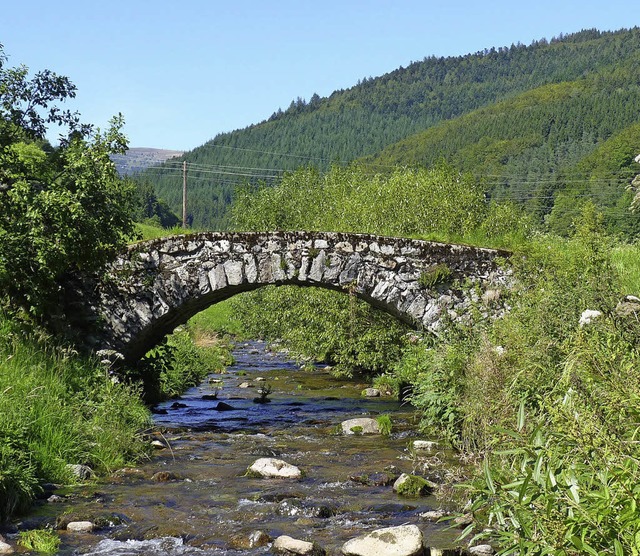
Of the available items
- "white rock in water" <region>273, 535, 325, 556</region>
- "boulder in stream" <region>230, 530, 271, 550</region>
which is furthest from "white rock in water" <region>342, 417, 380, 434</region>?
"white rock in water" <region>273, 535, 325, 556</region>

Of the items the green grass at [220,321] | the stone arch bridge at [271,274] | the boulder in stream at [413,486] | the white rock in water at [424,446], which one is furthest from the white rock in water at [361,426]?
the green grass at [220,321]

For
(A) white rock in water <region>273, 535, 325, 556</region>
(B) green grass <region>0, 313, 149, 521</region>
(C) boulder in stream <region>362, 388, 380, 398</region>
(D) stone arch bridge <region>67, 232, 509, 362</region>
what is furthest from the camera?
(C) boulder in stream <region>362, 388, 380, 398</region>

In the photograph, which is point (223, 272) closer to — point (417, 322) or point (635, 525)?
point (417, 322)

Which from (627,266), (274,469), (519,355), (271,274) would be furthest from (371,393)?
(519,355)

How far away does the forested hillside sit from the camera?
101125 millimetres

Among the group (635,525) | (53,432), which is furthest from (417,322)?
(635,525)

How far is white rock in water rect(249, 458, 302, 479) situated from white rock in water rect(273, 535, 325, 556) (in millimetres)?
2674

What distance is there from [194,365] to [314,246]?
8199mm

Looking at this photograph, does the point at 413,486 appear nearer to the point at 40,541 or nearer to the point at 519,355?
the point at 519,355

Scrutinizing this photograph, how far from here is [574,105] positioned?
11544cm

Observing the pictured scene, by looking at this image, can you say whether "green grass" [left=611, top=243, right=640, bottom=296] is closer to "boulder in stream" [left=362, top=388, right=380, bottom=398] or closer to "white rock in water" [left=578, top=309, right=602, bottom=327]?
"white rock in water" [left=578, top=309, right=602, bottom=327]

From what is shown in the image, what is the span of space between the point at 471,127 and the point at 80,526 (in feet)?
386

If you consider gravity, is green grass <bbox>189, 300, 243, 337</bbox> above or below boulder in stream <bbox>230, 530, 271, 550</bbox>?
below

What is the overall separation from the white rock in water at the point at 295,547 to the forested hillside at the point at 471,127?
58.6m
